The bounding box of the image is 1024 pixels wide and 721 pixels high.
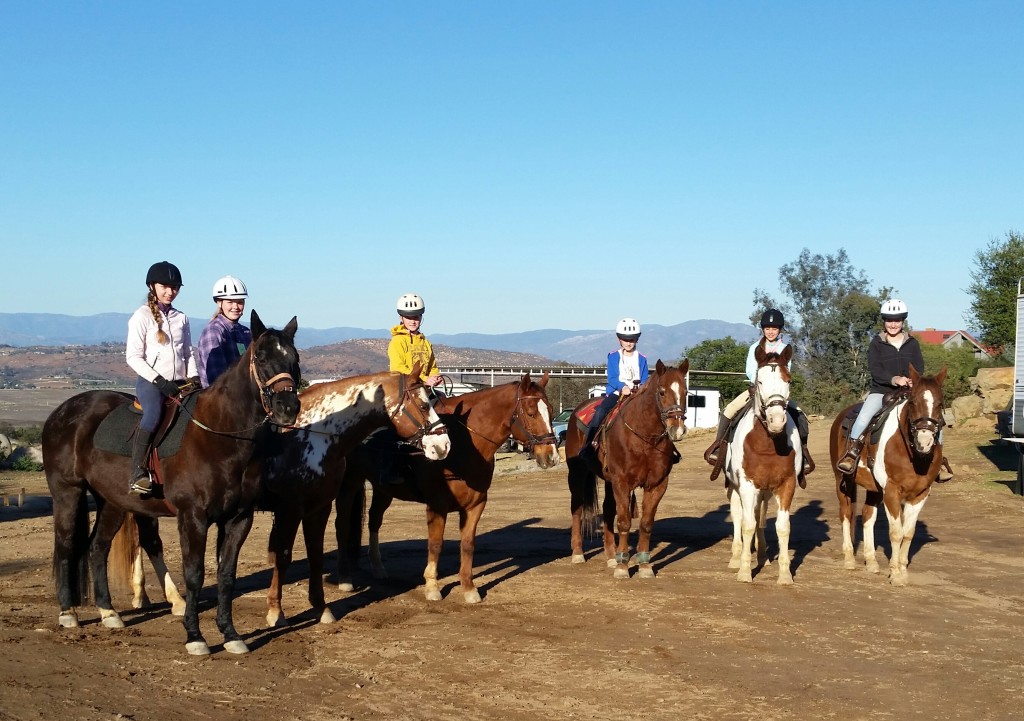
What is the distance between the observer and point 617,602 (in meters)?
10.3

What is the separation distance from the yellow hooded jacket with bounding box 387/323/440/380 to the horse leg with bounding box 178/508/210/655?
11.3 feet

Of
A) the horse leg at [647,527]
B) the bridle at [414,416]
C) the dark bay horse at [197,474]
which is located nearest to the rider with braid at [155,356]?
the dark bay horse at [197,474]

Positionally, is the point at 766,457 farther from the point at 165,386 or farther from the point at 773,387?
the point at 165,386

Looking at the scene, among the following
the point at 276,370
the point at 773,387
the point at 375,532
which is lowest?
the point at 375,532

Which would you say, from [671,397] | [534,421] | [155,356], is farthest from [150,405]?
[671,397]

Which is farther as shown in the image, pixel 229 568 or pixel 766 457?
pixel 766 457

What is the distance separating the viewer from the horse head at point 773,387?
10.5 metres

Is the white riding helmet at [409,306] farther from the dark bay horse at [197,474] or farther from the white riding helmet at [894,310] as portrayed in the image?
the white riding helmet at [894,310]

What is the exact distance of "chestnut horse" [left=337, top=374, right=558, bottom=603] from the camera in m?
10.2

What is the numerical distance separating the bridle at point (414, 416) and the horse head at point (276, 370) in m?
1.56

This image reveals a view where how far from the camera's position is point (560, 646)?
8477 mm

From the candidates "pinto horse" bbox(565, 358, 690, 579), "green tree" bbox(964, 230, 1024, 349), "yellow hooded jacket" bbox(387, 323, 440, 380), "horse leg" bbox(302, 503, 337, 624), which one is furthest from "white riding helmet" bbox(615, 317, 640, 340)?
"green tree" bbox(964, 230, 1024, 349)

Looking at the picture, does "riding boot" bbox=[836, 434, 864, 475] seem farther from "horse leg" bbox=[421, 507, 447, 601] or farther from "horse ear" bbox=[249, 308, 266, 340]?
"horse ear" bbox=[249, 308, 266, 340]

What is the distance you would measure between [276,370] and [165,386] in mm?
1208
